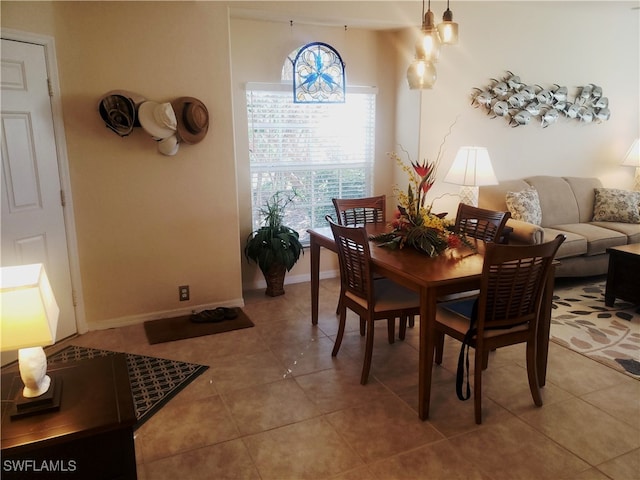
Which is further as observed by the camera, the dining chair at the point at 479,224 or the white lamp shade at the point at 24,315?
the dining chair at the point at 479,224

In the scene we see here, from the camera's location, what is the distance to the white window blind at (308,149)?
4.43 meters

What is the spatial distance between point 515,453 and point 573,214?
11.9 ft

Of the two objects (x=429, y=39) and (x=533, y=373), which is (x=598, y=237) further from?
(x=429, y=39)

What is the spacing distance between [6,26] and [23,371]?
97.4 inches

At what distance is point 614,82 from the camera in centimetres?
561

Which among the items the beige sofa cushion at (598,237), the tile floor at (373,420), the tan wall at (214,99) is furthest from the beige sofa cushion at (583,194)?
the tile floor at (373,420)

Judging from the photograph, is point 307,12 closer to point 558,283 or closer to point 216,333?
point 216,333

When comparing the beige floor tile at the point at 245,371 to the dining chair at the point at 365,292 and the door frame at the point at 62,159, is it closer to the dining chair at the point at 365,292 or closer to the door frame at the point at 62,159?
the dining chair at the point at 365,292

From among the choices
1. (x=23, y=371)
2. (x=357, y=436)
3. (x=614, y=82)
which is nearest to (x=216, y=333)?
(x=357, y=436)

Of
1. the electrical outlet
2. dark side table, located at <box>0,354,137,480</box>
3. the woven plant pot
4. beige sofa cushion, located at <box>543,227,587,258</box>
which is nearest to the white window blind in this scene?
the woven plant pot

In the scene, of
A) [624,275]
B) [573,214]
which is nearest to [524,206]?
[573,214]

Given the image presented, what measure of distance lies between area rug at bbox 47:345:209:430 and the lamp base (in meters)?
1.01

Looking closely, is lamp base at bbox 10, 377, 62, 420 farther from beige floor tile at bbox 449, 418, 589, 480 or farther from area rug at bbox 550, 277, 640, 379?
area rug at bbox 550, 277, 640, 379

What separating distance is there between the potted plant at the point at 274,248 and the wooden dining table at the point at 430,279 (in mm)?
1358
